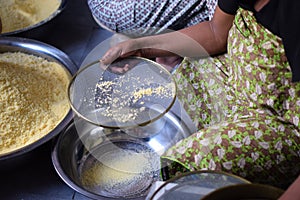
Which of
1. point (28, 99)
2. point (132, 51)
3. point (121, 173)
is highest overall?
point (132, 51)

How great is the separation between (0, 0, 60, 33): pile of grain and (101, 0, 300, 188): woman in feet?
2.10

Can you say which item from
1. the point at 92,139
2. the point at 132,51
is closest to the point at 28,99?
the point at 92,139

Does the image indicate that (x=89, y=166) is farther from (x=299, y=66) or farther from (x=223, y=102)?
(x=299, y=66)

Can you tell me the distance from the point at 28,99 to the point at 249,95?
68 centimetres

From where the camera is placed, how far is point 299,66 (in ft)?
3.21

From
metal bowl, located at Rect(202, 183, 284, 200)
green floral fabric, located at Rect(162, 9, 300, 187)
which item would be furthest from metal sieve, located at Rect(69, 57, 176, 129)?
metal bowl, located at Rect(202, 183, 284, 200)

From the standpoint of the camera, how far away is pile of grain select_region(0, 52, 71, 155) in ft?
4.31

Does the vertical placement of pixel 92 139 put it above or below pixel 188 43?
below

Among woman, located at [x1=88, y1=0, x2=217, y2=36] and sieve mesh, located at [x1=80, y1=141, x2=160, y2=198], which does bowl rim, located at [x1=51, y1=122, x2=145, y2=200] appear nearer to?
sieve mesh, located at [x1=80, y1=141, x2=160, y2=198]

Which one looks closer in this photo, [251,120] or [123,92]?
[251,120]

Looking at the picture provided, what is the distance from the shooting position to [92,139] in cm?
143

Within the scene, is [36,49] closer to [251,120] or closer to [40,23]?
[40,23]

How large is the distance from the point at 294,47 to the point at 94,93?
23.8 inches

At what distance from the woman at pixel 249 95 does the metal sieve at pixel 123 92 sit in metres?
0.07
